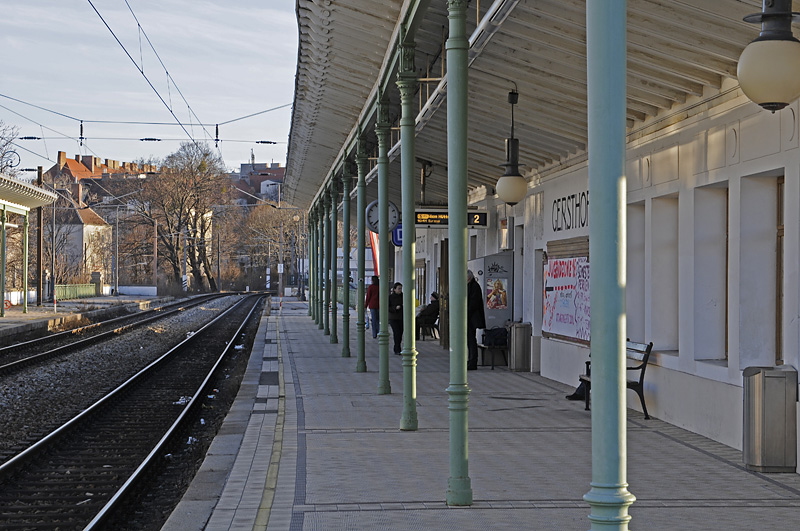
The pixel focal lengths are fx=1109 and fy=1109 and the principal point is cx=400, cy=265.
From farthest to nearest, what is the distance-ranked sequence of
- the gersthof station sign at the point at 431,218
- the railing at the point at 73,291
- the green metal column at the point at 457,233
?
the railing at the point at 73,291 → the gersthof station sign at the point at 431,218 → the green metal column at the point at 457,233

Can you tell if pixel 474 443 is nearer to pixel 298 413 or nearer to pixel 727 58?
pixel 298 413

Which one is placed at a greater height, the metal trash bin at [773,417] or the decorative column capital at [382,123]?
the decorative column capital at [382,123]

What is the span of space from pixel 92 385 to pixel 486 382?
662cm

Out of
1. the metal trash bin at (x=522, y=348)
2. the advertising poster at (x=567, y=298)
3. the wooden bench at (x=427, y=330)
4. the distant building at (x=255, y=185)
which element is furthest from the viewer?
the distant building at (x=255, y=185)

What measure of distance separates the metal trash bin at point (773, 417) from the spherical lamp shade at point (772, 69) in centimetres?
350

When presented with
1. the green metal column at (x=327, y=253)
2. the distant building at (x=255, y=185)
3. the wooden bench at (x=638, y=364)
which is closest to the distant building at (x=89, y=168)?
the distant building at (x=255, y=185)

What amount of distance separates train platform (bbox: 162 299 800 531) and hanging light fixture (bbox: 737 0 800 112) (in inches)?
107

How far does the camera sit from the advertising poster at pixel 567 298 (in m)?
14.9

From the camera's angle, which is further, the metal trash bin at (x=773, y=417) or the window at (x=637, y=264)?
the window at (x=637, y=264)

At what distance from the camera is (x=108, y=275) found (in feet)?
324

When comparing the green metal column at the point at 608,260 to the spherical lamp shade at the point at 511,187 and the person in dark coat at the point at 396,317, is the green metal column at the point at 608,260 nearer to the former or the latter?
the spherical lamp shade at the point at 511,187

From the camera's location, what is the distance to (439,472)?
8.79 m

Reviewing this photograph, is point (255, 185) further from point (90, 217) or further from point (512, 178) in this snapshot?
point (512, 178)

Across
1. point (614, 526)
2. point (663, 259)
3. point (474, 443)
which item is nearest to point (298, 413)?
point (474, 443)
